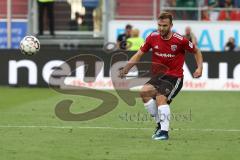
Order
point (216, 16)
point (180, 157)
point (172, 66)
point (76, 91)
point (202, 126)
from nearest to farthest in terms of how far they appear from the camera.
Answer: point (180, 157) < point (172, 66) < point (202, 126) < point (76, 91) < point (216, 16)

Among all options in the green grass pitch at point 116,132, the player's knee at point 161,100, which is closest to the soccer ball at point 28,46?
the green grass pitch at point 116,132

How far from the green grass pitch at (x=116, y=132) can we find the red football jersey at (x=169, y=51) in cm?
112

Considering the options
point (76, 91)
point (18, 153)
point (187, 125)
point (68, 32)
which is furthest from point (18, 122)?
point (68, 32)

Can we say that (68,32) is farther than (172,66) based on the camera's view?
Yes

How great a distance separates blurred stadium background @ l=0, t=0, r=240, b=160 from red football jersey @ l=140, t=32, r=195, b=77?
3.75 ft

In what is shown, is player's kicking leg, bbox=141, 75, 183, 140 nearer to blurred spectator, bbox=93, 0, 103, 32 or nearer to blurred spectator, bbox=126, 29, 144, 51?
blurred spectator, bbox=126, 29, 144, 51

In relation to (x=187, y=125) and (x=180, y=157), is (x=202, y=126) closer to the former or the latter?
(x=187, y=125)

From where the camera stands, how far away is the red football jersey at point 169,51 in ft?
41.9

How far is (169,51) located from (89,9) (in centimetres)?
1608

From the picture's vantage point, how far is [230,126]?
1498 centimetres

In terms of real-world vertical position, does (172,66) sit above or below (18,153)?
above

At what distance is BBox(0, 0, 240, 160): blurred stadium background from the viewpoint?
11648 mm

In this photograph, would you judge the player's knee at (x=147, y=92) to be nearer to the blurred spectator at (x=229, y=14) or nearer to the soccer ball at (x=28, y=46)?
the soccer ball at (x=28, y=46)

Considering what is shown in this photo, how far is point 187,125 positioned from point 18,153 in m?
5.10
